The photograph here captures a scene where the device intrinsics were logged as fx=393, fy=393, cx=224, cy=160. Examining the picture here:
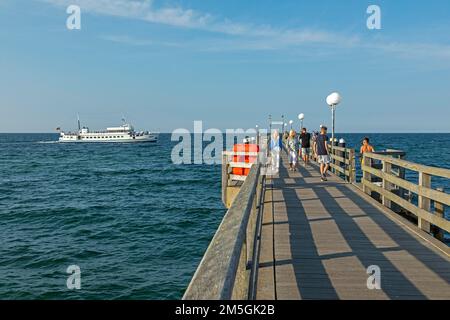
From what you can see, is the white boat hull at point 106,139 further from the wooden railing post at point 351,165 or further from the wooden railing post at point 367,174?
the wooden railing post at point 367,174

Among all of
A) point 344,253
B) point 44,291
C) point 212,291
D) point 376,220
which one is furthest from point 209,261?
point 44,291

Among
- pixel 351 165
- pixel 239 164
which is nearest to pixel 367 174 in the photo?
pixel 351 165

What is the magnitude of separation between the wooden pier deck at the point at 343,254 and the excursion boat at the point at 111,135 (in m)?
126

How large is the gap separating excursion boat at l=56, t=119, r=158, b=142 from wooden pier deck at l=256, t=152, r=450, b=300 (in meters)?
126

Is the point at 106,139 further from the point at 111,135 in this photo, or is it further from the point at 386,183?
the point at 386,183

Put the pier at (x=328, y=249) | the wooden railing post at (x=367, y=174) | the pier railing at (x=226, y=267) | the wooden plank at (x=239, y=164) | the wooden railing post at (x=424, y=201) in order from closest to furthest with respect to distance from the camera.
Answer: the pier railing at (x=226, y=267)
the pier at (x=328, y=249)
the wooden railing post at (x=424, y=201)
the wooden railing post at (x=367, y=174)
the wooden plank at (x=239, y=164)

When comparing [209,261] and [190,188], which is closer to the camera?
[209,261]

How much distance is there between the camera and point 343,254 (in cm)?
577

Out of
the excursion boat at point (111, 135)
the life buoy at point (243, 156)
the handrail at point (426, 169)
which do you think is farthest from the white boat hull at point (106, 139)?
the handrail at point (426, 169)

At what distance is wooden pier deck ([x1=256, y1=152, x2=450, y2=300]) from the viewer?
14.5 ft

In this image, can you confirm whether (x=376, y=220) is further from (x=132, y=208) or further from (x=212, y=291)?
(x=132, y=208)

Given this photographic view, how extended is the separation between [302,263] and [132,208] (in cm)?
1915

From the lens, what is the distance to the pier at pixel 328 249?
3.02 metres
